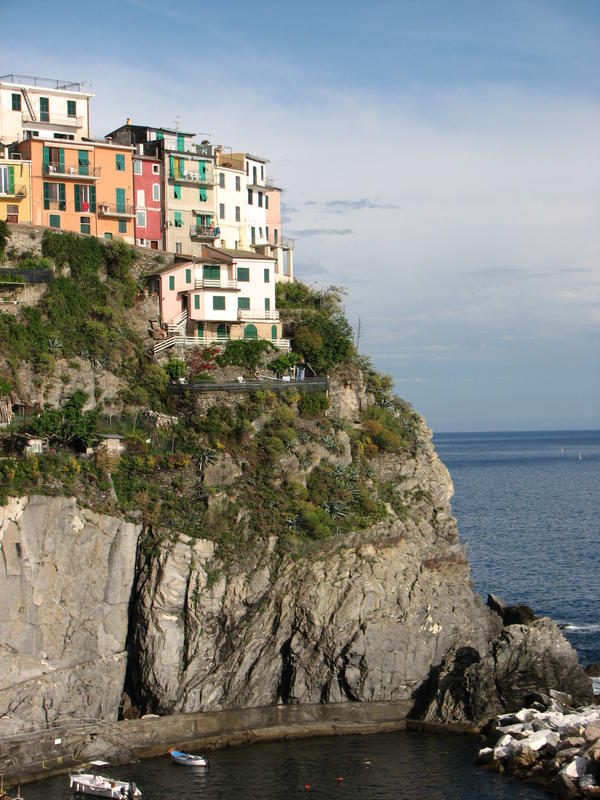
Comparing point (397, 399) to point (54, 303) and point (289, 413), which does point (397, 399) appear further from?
point (54, 303)

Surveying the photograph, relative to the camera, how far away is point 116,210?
76.5 m

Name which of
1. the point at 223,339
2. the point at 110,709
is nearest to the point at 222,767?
the point at 110,709

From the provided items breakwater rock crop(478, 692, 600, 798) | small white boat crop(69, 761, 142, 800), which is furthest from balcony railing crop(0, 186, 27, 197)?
breakwater rock crop(478, 692, 600, 798)

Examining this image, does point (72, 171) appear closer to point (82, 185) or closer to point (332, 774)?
point (82, 185)

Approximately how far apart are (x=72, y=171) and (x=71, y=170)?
0.31 ft

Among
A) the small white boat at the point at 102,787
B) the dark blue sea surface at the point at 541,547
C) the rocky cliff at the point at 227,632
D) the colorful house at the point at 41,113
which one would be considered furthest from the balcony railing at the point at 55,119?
the small white boat at the point at 102,787

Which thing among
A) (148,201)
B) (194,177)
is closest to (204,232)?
(194,177)

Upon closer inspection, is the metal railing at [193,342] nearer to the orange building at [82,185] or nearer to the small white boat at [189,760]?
the orange building at [82,185]

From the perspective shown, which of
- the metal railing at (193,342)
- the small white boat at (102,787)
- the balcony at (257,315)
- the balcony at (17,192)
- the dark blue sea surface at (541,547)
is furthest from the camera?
the dark blue sea surface at (541,547)

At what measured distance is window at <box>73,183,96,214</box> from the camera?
75.0 metres

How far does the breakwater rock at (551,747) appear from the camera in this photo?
48500 millimetres

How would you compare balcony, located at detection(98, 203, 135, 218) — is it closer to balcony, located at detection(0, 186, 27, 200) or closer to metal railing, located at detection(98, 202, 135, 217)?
metal railing, located at detection(98, 202, 135, 217)

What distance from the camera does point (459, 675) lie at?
192ft

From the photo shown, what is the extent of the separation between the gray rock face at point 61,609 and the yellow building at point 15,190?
24.6m
